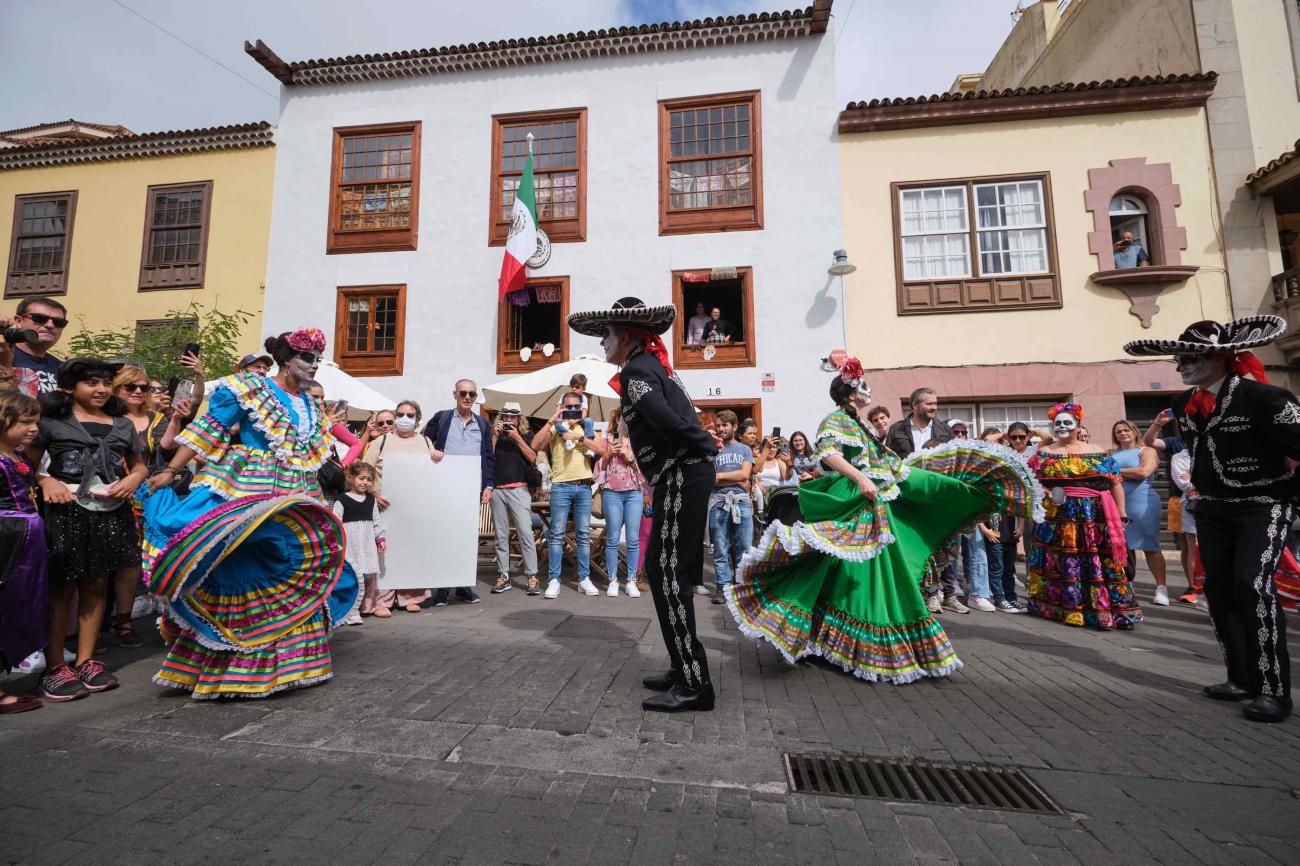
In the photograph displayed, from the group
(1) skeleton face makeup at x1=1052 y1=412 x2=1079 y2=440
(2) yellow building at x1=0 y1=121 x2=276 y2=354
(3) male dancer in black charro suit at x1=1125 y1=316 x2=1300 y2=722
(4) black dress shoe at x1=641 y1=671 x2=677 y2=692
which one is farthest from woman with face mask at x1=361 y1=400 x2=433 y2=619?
(2) yellow building at x1=0 y1=121 x2=276 y2=354

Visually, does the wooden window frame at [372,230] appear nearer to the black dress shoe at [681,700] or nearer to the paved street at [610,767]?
the paved street at [610,767]

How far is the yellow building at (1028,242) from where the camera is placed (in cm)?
1166

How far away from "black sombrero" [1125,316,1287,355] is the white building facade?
7966mm

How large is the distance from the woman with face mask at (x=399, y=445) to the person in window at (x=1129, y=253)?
12374 millimetres

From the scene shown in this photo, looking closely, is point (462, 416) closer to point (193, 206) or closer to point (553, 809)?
point (553, 809)

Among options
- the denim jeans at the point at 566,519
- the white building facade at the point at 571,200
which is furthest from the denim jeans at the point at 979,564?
the white building facade at the point at 571,200

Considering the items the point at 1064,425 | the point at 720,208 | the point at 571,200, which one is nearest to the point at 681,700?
the point at 1064,425

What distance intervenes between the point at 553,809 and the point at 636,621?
3.47 metres

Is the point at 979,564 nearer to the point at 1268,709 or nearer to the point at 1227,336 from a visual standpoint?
the point at 1268,709

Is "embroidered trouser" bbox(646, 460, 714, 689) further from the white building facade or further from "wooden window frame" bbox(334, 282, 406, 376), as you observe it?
"wooden window frame" bbox(334, 282, 406, 376)

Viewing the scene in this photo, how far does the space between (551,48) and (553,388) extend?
26.6 ft

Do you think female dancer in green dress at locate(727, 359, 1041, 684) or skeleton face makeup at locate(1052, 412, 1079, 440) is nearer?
female dancer in green dress at locate(727, 359, 1041, 684)

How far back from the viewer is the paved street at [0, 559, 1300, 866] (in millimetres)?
2133

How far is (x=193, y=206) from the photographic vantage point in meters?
14.6
